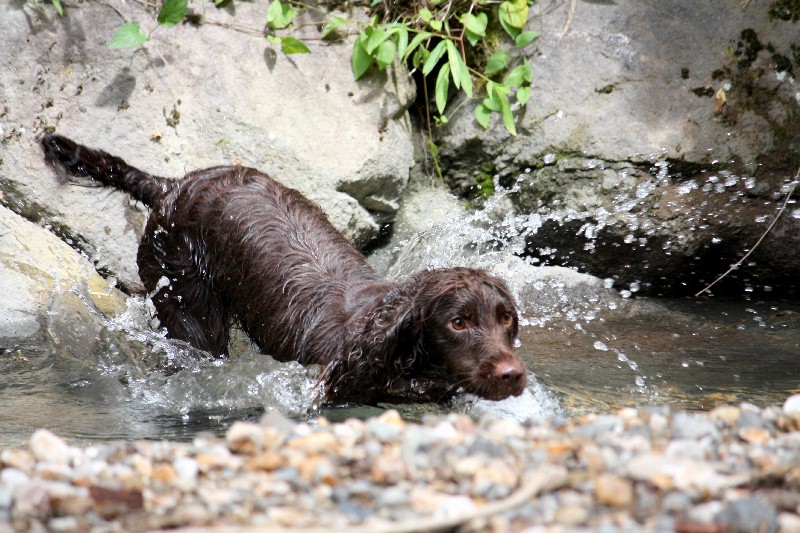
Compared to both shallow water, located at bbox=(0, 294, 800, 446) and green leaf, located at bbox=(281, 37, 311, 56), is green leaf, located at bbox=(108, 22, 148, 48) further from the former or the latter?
shallow water, located at bbox=(0, 294, 800, 446)

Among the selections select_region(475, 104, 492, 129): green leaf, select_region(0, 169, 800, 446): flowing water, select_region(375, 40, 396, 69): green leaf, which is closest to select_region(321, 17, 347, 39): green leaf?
select_region(375, 40, 396, 69): green leaf

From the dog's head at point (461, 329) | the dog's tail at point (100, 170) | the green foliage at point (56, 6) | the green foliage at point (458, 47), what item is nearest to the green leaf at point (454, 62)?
the green foliage at point (458, 47)

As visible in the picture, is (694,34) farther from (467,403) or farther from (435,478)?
(435,478)

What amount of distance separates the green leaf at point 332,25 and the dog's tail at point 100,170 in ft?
7.31

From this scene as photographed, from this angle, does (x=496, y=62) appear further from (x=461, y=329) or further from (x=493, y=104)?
(x=461, y=329)

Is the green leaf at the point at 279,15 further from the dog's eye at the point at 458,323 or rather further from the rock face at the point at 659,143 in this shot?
the dog's eye at the point at 458,323

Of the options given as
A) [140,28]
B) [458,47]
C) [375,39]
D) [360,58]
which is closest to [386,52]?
[375,39]

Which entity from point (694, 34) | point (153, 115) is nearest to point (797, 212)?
point (694, 34)

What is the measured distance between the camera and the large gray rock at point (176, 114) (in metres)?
6.62

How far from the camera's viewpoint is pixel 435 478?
2.72 meters

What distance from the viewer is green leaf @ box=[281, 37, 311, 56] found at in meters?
7.05

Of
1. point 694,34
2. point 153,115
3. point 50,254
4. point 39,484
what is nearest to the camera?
point 39,484

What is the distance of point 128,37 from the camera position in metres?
6.56

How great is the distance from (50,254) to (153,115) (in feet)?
4.40
